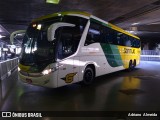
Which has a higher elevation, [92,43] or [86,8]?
[86,8]

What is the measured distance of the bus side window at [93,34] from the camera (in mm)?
7846

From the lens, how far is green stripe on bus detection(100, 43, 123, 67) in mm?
9567

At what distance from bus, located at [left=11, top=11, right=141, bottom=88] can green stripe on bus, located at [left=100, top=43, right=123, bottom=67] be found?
493mm

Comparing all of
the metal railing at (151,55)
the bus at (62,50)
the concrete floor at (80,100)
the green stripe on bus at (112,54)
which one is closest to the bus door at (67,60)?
the bus at (62,50)

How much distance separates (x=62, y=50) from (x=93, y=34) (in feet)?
7.85

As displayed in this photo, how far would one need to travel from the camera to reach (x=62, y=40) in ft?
21.2

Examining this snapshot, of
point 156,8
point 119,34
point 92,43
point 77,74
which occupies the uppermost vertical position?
point 156,8

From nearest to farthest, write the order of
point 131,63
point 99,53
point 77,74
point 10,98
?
point 10,98 → point 77,74 → point 99,53 → point 131,63

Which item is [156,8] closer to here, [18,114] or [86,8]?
[86,8]

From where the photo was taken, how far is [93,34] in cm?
823

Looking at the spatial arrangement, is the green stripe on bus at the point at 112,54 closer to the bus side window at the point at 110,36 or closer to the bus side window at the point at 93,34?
the bus side window at the point at 110,36

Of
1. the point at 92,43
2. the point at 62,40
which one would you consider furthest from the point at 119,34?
the point at 62,40

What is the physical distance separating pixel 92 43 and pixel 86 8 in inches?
171

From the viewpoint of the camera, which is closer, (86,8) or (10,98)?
(10,98)
